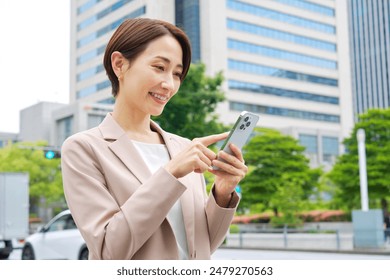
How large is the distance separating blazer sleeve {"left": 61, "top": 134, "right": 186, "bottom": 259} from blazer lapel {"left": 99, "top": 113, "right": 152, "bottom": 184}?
4cm

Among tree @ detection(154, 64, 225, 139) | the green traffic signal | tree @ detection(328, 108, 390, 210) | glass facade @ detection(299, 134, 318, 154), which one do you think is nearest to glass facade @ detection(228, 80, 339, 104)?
glass facade @ detection(299, 134, 318, 154)

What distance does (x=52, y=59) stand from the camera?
159cm

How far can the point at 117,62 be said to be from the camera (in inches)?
35.9

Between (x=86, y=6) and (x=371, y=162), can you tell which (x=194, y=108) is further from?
(x=86, y=6)

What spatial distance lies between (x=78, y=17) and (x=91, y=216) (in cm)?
116

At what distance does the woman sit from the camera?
79 centimetres

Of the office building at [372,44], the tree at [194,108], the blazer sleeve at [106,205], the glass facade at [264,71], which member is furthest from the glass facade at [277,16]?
the blazer sleeve at [106,205]

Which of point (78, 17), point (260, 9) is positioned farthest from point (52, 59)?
point (260, 9)

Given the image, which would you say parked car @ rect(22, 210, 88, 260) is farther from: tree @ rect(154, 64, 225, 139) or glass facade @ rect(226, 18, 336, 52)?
glass facade @ rect(226, 18, 336, 52)

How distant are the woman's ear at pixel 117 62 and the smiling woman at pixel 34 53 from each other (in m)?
0.69

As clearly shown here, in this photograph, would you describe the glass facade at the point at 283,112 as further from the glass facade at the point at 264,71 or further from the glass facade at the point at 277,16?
the glass facade at the point at 277,16

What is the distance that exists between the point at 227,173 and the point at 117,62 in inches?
10.1

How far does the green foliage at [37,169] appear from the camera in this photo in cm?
1850
